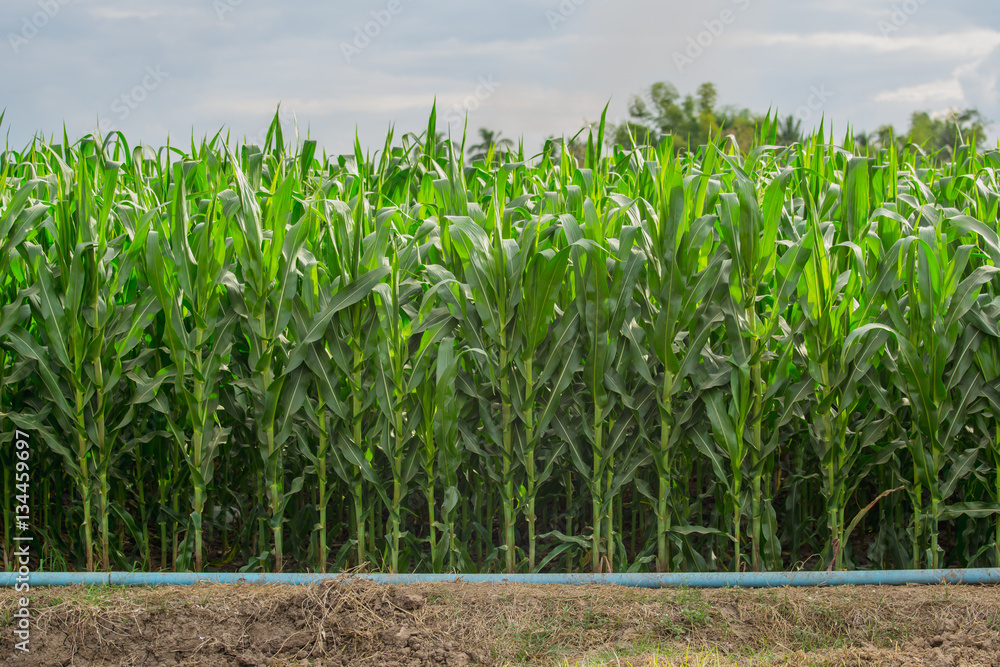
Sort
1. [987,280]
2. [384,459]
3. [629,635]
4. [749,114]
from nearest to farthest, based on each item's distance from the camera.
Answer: [629,635], [987,280], [384,459], [749,114]

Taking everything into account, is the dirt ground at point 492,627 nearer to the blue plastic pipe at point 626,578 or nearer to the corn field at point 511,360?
the blue plastic pipe at point 626,578

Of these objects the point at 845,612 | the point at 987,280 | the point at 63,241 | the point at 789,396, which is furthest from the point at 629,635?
the point at 63,241

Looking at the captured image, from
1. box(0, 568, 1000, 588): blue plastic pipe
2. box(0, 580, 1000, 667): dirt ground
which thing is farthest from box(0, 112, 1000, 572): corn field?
box(0, 580, 1000, 667): dirt ground

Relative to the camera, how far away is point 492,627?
249 cm

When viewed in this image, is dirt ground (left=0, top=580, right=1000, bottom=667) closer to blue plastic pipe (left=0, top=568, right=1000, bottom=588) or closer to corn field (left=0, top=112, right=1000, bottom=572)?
blue plastic pipe (left=0, top=568, right=1000, bottom=588)

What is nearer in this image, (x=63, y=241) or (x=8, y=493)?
(x=63, y=241)

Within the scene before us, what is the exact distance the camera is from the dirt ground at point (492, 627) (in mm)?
2400

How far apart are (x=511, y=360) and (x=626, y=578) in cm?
92

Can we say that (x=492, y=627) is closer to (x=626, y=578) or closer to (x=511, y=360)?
(x=626, y=578)

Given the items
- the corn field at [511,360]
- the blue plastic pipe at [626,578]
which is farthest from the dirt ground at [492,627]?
the corn field at [511,360]

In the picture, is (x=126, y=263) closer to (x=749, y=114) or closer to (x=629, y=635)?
(x=629, y=635)

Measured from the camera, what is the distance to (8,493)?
10.5 feet

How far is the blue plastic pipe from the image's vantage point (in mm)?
2803

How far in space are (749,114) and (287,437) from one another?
70.3 m
